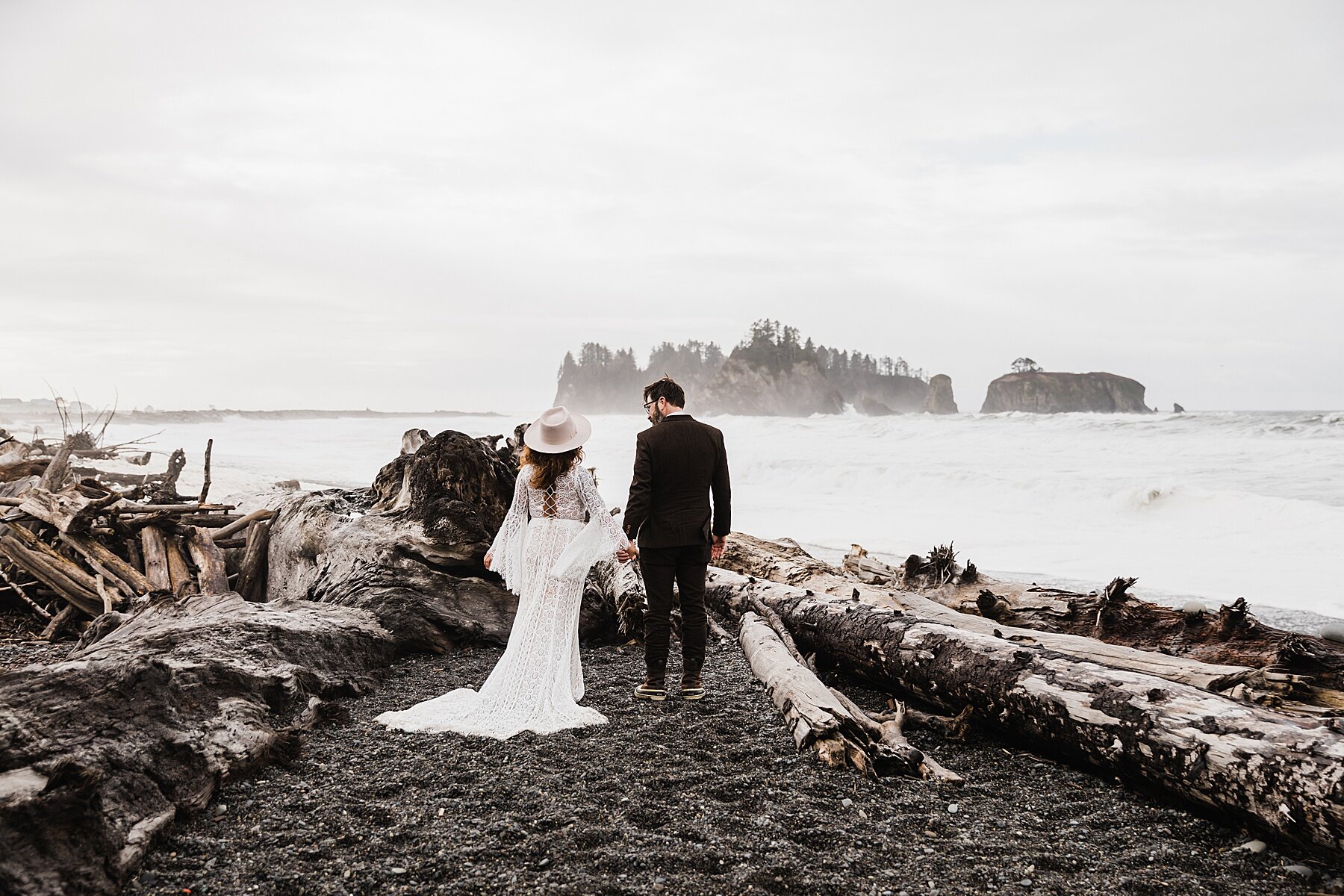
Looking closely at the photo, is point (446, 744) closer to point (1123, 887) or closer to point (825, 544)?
point (1123, 887)

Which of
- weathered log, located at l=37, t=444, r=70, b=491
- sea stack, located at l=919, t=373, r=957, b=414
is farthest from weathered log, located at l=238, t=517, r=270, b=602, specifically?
sea stack, located at l=919, t=373, r=957, b=414

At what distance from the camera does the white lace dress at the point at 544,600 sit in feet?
17.5

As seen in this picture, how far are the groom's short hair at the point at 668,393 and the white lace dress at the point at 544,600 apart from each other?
2.84 feet

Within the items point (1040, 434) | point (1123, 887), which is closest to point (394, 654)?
point (1123, 887)

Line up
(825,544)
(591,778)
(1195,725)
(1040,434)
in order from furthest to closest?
(1040,434)
(825,544)
(591,778)
(1195,725)

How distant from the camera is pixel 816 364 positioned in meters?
113

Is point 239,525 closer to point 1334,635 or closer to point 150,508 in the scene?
point 150,508

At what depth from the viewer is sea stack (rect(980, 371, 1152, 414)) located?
85.2 metres

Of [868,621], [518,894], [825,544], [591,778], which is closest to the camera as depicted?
[518,894]

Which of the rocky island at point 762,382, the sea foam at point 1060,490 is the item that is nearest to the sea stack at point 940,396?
the rocky island at point 762,382

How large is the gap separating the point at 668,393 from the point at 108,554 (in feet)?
21.7

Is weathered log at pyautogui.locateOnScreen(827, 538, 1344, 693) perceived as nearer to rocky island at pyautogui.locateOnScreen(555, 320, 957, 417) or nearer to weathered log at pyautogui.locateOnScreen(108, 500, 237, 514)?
weathered log at pyautogui.locateOnScreen(108, 500, 237, 514)

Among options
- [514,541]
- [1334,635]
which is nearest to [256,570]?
[514,541]

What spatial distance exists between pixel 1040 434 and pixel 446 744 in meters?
34.2
